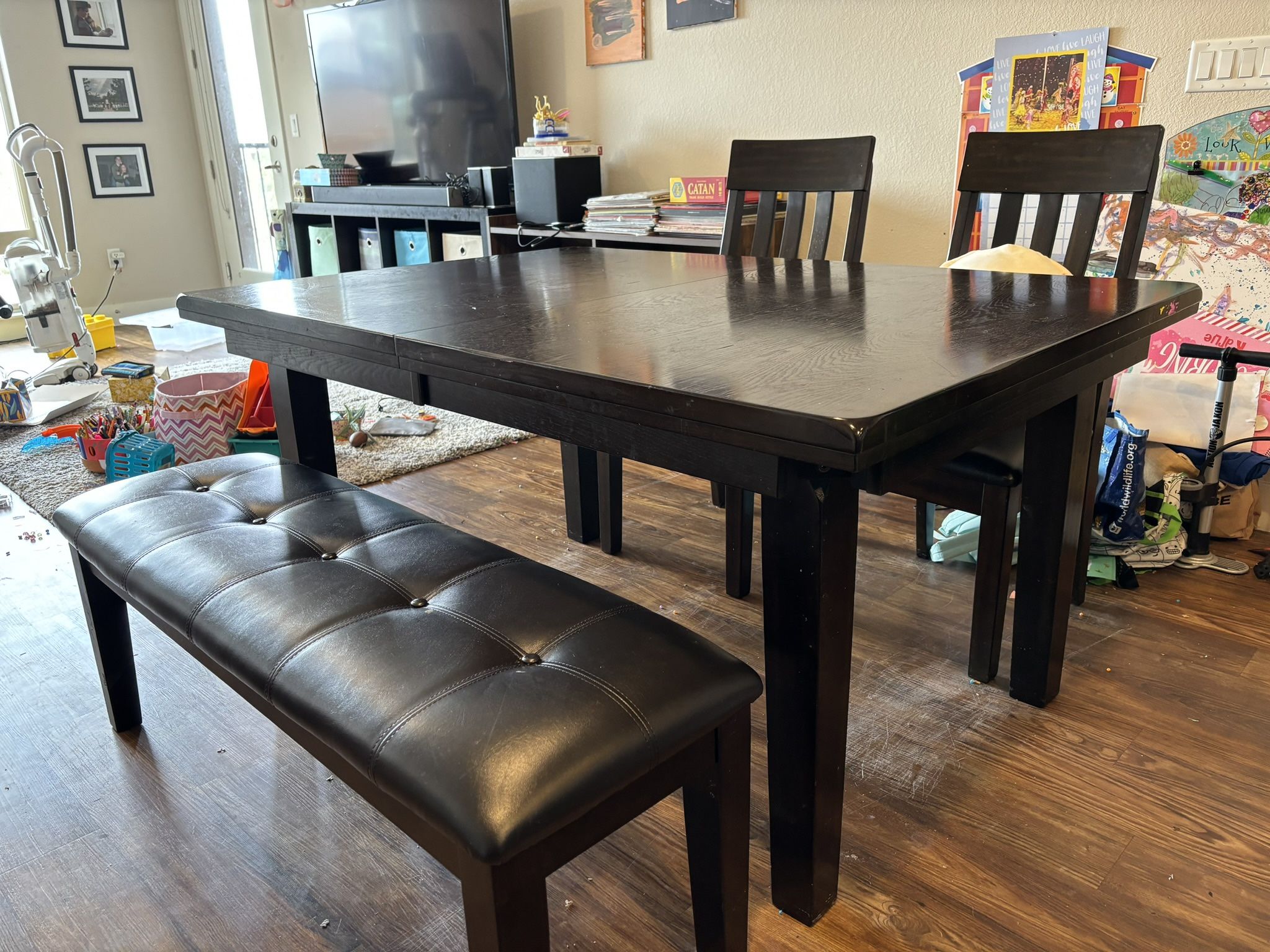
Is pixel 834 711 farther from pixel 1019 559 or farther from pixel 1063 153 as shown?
pixel 1063 153

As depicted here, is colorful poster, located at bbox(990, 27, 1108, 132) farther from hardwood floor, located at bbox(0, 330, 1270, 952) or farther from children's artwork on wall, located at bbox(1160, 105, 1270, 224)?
hardwood floor, located at bbox(0, 330, 1270, 952)

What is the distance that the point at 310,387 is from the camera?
1.59 metres

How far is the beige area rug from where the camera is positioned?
2611mm

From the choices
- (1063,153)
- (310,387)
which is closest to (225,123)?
(310,387)

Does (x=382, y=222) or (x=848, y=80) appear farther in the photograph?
(x=382, y=222)

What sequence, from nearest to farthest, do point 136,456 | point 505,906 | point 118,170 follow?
point 505,906
point 136,456
point 118,170

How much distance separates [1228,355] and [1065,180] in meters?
0.54

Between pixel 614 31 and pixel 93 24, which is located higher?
pixel 93 24

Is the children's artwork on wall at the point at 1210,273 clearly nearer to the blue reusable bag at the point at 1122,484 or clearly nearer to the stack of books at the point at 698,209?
the blue reusable bag at the point at 1122,484

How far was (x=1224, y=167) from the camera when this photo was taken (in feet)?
6.83

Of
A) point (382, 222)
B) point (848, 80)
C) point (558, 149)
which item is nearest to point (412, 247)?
point (382, 222)

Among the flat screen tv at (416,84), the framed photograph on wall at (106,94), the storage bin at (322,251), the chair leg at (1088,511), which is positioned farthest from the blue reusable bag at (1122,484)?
the framed photograph on wall at (106,94)

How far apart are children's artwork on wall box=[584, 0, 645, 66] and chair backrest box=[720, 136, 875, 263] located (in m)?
1.35

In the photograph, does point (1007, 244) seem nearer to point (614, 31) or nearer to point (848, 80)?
point (848, 80)
